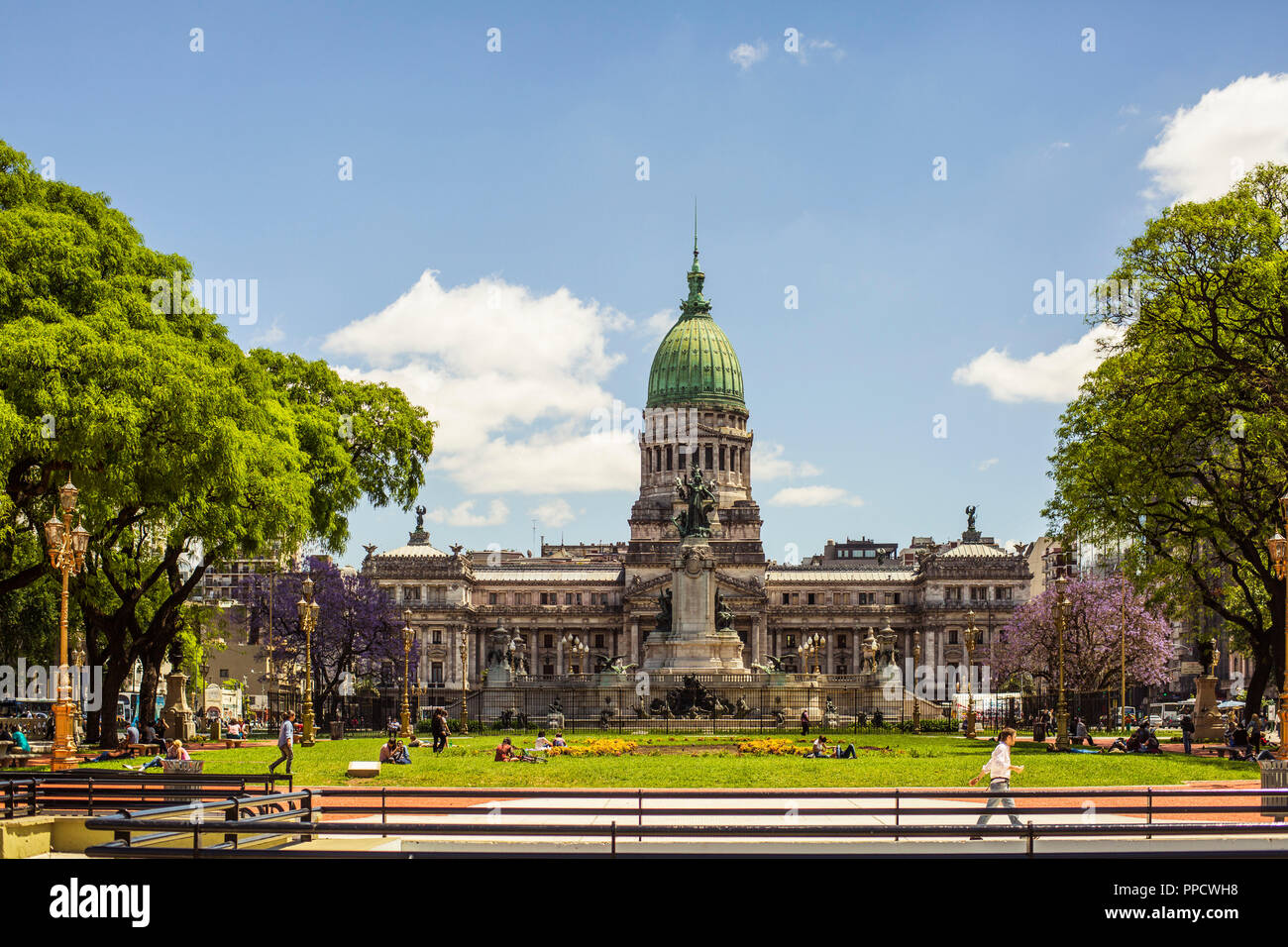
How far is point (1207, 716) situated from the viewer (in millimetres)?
52188

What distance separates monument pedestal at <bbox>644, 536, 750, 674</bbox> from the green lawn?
56.9ft

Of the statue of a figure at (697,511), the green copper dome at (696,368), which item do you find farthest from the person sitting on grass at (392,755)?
the green copper dome at (696,368)

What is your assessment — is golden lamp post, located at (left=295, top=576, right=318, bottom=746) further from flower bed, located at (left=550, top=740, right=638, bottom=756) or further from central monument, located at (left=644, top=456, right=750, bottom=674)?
central monument, located at (left=644, top=456, right=750, bottom=674)

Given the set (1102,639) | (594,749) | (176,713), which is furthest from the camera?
(1102,639)

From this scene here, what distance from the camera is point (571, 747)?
43844mm

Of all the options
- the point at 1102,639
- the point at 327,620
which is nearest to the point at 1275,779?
the point at 327,620

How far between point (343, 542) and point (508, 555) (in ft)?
390

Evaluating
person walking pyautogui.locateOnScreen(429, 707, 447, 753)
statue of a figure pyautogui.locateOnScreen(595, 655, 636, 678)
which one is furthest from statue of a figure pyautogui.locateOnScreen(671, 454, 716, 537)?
person walking pyautogui.locateOnScreen(429, 707, 447, 753)

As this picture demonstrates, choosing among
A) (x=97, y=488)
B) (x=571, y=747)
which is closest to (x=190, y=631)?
(x=571, y=747)

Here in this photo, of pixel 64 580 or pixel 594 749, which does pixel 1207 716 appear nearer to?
pixel 594 749

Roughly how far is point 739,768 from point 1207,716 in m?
26.1

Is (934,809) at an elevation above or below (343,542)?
below

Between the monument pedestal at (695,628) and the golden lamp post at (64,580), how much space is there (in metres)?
37.8
